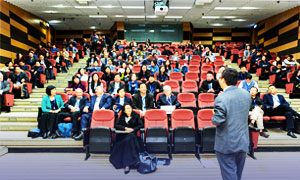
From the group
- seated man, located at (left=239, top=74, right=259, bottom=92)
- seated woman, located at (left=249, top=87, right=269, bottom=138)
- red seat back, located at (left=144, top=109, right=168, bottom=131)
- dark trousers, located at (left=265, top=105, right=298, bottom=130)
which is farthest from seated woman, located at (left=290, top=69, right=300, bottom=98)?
red seat back, located at (left=144, top=109, right=168, bottom=131)

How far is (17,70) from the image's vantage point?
6.44 meters

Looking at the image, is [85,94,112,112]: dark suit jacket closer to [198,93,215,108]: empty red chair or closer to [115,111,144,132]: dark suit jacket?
[115,111,144,132]: dark suit jacket

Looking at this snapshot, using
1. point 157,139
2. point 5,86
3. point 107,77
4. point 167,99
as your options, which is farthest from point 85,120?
point 5,86

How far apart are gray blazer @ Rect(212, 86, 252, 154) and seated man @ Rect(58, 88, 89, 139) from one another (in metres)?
3.19

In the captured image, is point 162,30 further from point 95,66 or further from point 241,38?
point 95,66

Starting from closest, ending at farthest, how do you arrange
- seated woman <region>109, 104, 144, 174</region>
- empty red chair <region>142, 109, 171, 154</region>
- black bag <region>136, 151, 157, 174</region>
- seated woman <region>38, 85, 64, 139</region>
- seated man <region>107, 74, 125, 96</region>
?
black bag <region>136, 151, 157, 174</region> < seated woman <region>109, 104, 144, 174</region> < empty red chair <region>142, 109, 171, 154</region> < seated woman <region>38, 85, 64, 139</region> < seated man <region>107, 74, 125, 96</region>

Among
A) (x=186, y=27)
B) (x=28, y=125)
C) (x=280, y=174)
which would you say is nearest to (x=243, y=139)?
(x=280, y=174)

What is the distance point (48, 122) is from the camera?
436 cm

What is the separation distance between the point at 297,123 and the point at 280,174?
2024mm

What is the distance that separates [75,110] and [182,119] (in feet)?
7.00

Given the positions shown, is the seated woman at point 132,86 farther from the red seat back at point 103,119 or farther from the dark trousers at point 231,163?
the dark trousers at point 231,163

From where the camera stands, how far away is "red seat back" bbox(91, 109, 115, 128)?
4.10 meters

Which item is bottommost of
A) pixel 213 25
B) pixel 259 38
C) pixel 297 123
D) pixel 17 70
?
pixel 297 123

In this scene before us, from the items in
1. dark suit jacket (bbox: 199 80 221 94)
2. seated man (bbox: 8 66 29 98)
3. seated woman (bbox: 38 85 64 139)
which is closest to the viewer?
seated woman (bbox: 38 85 64 139)
